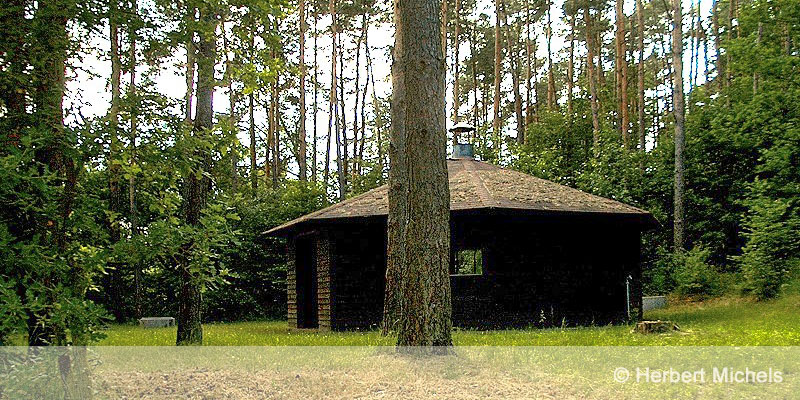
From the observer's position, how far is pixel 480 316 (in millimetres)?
14070

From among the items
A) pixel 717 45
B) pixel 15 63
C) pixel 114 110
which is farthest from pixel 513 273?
pixel 717 45

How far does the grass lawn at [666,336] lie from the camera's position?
9836mm

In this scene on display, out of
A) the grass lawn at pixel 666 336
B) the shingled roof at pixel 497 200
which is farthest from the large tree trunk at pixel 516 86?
the grass lawn at pixel 666 336

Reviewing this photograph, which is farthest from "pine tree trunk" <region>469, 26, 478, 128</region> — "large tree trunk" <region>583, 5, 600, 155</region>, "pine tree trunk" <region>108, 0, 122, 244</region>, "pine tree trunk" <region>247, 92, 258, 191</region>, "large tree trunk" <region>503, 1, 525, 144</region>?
"pine tree trunk" <region>108, 0, 122, 244</region>

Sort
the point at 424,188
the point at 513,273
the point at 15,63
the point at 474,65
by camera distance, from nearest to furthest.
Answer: the point at 15,63, the point at 424,188, the point at 513,273, the point at 474,65

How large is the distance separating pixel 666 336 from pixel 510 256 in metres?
3.87

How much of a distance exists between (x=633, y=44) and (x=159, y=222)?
105 ft

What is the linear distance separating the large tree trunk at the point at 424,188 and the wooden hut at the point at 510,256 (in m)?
5.11

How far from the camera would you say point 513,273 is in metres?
14.3

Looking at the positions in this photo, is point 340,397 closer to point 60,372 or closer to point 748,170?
point 60,372

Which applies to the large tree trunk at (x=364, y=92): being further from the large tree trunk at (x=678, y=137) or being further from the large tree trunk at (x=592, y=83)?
the large tree trunk at (x=678, y=137)

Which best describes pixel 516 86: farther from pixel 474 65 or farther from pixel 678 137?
pixel 678 137

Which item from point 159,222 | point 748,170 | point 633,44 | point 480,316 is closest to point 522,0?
point 633,44

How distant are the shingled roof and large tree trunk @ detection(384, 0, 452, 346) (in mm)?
5029
